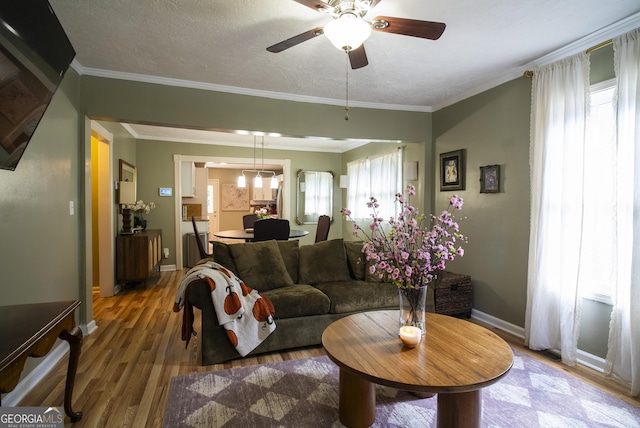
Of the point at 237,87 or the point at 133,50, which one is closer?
the point at 133,50

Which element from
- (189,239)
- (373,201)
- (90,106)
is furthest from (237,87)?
(189,239)

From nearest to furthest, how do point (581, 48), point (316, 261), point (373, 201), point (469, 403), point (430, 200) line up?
1. point (469, 403)
2. point (373, 201)
3. point (581, 48)
4. point (316, 261)
5. point (430, 200)

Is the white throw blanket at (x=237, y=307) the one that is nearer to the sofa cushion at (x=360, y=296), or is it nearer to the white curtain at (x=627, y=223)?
the sofa cushion at (x=360, y=296)

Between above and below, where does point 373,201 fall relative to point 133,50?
below

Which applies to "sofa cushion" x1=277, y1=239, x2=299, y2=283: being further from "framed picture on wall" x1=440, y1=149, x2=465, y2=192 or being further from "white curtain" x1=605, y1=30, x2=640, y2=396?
"white curtain" x1=605, y1=30, x2=640, y2=396

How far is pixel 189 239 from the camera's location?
251 inches

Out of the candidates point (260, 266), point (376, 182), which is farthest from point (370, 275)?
point (376, 182)

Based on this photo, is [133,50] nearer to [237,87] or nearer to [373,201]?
[237,87]

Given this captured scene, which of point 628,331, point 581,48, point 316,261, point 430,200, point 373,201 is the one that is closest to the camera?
point 373,201

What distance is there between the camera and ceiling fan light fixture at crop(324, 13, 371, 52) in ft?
5.51

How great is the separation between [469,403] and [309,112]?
3260 mm

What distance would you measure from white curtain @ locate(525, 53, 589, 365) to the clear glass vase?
1.57 meters

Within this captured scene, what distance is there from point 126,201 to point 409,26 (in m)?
4.52

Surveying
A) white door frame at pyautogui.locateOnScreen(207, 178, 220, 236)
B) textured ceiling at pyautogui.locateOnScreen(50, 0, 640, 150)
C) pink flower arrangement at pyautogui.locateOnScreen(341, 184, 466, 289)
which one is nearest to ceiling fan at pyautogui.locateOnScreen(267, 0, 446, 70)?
textured ceiling at pyautogui.locateOnScreen(50, 0, 640, 150)
